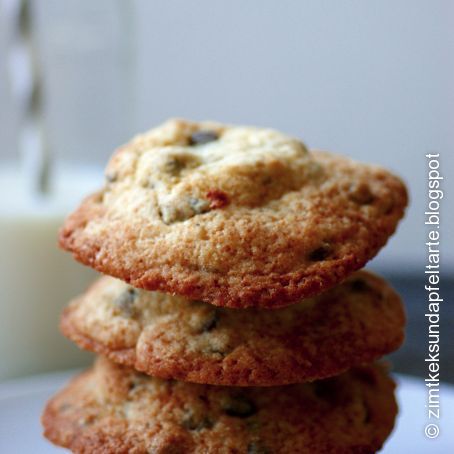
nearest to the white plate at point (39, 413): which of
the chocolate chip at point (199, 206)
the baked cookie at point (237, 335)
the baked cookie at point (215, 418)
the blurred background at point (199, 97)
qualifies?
the baked cookie at point (215, 418)

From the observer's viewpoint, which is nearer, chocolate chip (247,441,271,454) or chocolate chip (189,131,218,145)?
chocolate chip (247,441,271,454)

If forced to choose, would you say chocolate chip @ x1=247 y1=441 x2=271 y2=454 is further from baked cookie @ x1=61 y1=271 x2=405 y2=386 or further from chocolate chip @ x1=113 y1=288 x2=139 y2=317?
chocolate chip @ x1=113 y1=288 x2=139 y2=317

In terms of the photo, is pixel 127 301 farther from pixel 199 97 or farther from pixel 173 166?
pixel 199 97

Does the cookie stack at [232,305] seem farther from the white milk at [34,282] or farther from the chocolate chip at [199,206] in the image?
the white milk at [34,282]

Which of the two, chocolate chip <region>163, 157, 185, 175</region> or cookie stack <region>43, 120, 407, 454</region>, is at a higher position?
chocolate chip <region>163, 157, 185, 175</region>

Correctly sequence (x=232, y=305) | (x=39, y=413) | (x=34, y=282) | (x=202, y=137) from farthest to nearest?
1. (x=34, y=282)
2. (x=39, y=413)
3. (x=202, y=137)
4. (x=232, y=305)

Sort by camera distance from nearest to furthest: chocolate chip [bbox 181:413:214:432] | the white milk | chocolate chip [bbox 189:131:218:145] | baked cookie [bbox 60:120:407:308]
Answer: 1. baked cookie [bbox 60:120:407:308]
2. chocolate chip [bbox 181:413:214:432]
3. chocolate chip [bbox 189:131:218:145]
4. the white milk

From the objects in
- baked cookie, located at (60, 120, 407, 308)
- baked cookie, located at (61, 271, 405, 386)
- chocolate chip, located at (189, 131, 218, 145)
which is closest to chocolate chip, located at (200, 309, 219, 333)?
baked cookie, located at (61, 271, 405, 386)

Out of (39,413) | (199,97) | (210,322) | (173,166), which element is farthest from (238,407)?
(199,97)
